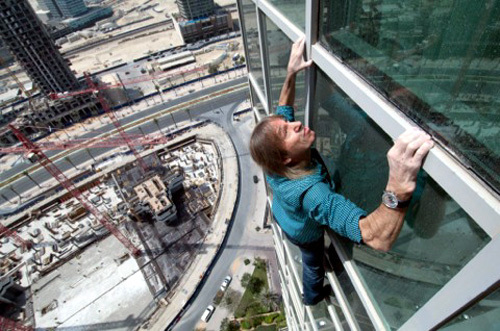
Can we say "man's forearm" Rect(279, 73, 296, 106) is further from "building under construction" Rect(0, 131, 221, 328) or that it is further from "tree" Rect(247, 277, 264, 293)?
"building under construction" Rect(0, 131, 221, 328)

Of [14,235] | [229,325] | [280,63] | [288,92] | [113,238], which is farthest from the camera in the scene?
[14,235]

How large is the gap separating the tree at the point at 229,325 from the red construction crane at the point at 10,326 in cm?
1963

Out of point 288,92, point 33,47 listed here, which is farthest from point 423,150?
point 33,47

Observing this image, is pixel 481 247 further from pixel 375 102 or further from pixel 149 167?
pixel 149 167

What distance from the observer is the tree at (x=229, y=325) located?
21.3 m

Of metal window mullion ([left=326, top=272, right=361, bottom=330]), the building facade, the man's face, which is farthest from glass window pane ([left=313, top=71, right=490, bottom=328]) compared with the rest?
metal window mullion ([left=326, top=272, right=361, bottom=330])

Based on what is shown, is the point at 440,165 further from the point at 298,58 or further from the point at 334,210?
the point at 298,58

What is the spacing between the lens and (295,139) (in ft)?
11.7

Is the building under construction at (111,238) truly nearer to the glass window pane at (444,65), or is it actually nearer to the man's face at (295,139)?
the man's face at (295,139)

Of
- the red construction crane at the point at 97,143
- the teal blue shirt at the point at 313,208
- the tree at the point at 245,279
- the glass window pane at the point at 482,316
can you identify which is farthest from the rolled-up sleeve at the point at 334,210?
the red construction crane at the point at 97,143

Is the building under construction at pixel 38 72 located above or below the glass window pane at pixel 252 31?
below

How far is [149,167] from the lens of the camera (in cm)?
3831

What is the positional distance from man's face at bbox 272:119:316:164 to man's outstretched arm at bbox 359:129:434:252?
1298 millimetres

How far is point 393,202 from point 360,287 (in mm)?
1928
